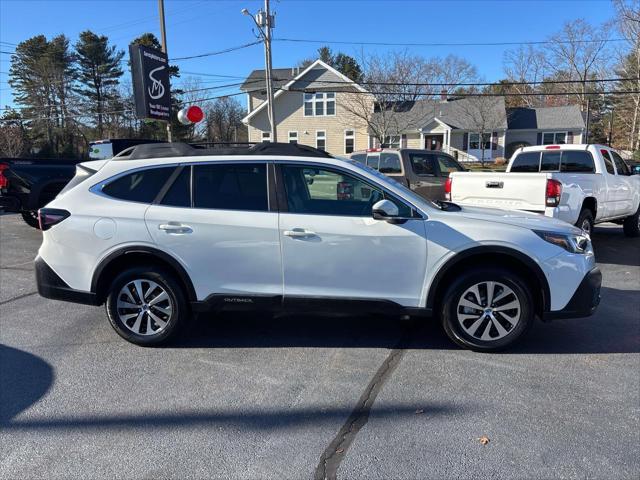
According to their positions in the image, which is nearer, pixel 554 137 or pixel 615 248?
pixel 615 248

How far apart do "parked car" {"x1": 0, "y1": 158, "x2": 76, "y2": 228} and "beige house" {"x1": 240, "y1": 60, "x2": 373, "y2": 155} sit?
2745cm

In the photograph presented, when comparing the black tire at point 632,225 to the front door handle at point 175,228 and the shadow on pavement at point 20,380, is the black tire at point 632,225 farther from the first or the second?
the shadow on pavement at point 20,380

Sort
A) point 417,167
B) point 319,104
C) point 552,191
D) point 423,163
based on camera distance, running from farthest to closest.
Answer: point 319,104 → point 423,163 → point 417,167 → point 552,191

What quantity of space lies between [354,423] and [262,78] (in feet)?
130

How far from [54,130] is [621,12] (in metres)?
53.0

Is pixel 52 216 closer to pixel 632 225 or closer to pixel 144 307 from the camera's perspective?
pixel 144 307

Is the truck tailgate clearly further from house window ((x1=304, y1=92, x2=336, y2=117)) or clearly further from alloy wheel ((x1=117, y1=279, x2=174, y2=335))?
house window ((x1=304, y1=92, x2=336, y2=117))

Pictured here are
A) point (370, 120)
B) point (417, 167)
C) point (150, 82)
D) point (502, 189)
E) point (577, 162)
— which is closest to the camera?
point (502, 189)

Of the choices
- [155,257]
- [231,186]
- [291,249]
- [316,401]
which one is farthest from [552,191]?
[155,257]

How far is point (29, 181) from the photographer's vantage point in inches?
379

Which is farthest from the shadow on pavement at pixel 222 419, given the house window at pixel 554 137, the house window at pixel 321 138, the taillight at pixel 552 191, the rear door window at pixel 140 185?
the house window at pixel 554 137

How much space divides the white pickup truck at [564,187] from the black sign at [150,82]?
1084cm

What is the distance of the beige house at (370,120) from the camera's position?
35406 mm

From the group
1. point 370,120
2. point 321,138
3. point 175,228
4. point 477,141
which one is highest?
point 370,120
